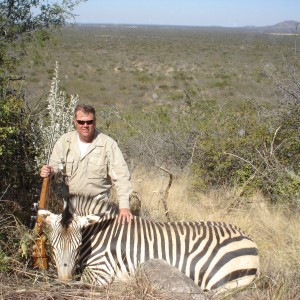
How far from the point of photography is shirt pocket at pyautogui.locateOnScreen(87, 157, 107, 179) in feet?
15.4

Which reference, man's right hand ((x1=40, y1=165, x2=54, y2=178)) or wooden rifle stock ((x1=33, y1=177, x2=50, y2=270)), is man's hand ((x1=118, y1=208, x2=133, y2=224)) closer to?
wooden rifle stock ((x1=33, y1=177, x2=50, y2=270))

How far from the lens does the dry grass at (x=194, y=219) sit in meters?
2.98

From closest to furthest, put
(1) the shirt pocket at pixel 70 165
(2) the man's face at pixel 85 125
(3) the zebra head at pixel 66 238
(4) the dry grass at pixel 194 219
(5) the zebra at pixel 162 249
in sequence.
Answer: (4) the dry grass at pixel 194 219 → (3) the zebra head at pixel 66 238 → (5) the zebra at pixel 162 249 → (2) the man's face at pixel 85 125 → (1) the shirt pocket at pixel 70 165

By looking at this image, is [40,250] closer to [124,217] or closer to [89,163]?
[124,217]

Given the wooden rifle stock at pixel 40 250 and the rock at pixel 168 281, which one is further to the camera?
the wooden rifle stock at pixel 40 250

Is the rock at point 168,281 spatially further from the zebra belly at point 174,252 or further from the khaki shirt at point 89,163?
the khaki shirt at point 89,163

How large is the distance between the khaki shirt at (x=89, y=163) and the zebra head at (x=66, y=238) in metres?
1.08

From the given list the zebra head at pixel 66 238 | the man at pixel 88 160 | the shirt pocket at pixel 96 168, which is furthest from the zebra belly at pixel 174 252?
the shirt pocket at pixel 96 168

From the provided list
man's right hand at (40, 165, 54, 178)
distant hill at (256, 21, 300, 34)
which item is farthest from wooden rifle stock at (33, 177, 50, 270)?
distant hill at (256, 21, 300, 34)

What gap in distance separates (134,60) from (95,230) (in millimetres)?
37673

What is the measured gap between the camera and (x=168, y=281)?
3148mm

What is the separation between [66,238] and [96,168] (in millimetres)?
1461

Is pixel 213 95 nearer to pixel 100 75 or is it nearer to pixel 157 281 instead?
pixel 100 75

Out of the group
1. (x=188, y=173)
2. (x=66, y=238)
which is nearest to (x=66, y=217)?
(x=66, y=238)
